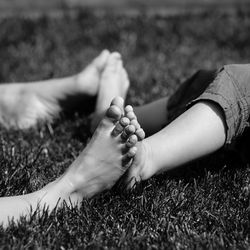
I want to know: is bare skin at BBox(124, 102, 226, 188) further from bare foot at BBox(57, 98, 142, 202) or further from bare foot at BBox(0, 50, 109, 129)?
bare foot at BBox(0, 50, 109, 129)

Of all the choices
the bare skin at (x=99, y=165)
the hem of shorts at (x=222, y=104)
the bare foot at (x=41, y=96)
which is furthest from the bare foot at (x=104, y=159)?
the bare foot at (x=41, y=96)

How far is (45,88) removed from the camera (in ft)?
9.53

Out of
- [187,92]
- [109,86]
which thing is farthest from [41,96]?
[187,92]

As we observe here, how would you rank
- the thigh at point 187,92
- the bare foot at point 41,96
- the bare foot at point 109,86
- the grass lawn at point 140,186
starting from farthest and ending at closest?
the bare foot at point 41,96, the bare foot at point 109,86, the thigh at point 187,92, the grass lawn at point 140,186

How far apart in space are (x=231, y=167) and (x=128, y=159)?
493mm

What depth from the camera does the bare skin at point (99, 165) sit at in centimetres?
193

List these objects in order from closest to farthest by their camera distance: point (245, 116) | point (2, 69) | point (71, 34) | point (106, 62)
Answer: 1. point (245, 116)
2. point (106, 62)
3. point (2, 69)
4. point (71, 34)

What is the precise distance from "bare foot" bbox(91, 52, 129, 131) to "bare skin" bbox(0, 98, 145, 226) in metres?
0.72

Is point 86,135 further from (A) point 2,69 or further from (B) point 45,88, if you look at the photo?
(A) point 2,69

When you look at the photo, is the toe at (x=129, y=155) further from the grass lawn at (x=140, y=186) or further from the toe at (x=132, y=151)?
the grass lawn at (x=140, y=186)

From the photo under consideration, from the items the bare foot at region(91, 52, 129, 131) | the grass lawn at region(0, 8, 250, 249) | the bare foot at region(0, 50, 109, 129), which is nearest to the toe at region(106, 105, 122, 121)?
the grass lawn at region(0, 8, 250, 249)

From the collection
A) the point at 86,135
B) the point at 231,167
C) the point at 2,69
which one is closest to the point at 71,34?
the point at 2,69

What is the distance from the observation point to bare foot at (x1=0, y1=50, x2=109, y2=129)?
2855 mm

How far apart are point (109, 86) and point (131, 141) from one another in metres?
0.92
